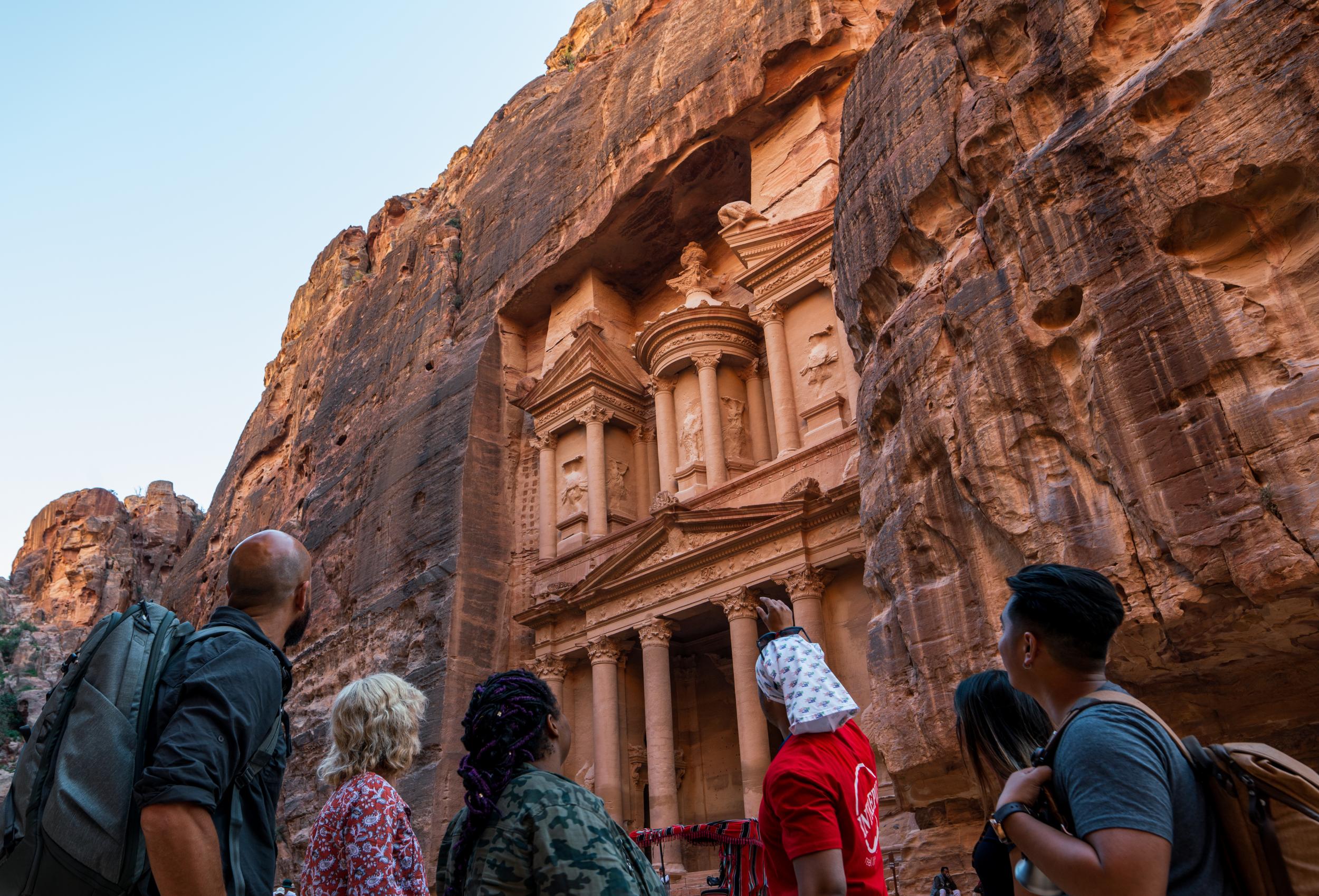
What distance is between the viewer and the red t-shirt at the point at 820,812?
2.83 metres

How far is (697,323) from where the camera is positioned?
21.4 m

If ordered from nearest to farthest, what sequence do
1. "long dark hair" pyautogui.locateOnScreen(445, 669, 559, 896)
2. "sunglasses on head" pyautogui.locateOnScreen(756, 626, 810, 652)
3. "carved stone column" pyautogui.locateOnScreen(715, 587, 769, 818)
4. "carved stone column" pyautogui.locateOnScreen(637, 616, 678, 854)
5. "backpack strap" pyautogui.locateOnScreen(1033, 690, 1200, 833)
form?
"backpack strap" pyautogui.locateOnScreen(1033, 690, 1200, 833)
"long dark hair" pyautogui.locateOnScreen(445, 669, 559, 896)
"sunglasses on head" pyautogui.locateOnScreen(756, 626, 810, 652)
"carved stone column" pyautogui.locateOnScreen(715, 587, 769, 818)
"carved stone column" pyautogui.locateOnScreen(637, 616, 678, 854)

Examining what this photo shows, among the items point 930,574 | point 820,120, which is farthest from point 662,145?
point 930,574

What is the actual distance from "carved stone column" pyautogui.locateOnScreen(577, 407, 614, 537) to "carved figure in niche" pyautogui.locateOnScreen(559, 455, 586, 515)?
5.8 inches

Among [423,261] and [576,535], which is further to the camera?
[423,261]

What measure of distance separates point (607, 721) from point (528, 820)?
55.4 feet

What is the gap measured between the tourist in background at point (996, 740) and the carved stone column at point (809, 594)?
13.5 m

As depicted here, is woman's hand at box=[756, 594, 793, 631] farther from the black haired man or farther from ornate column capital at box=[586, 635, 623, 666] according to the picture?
ornate column capital at box=[586, 635, 623, 666]

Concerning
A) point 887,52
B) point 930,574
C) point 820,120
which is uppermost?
point 820,120

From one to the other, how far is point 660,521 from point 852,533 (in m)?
4.12

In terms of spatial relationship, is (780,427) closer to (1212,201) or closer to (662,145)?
(662,145)

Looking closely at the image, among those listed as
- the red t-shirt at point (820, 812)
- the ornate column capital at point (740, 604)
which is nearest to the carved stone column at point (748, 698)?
the ornate column capital at point (740, 604)

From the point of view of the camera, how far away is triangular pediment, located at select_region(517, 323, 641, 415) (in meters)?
23.3

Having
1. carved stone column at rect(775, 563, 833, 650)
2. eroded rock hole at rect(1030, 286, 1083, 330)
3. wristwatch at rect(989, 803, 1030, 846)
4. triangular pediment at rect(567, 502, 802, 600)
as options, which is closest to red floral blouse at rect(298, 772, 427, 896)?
wristwatch at rect(989, 803, 1030, 846)
